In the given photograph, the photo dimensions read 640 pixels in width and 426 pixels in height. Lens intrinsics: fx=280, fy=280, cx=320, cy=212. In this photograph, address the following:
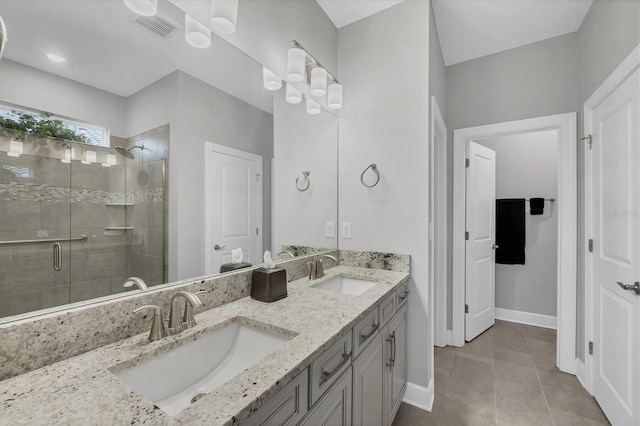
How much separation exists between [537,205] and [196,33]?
3.78m

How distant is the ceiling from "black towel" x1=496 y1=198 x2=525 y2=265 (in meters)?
1.76

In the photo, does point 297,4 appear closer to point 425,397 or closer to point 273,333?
point 273,333

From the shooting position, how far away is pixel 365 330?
125 cm

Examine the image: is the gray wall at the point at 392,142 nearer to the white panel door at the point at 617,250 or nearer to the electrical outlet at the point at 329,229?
the electrical outlet at the point at 329,229

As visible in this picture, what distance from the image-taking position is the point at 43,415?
1.83 ft

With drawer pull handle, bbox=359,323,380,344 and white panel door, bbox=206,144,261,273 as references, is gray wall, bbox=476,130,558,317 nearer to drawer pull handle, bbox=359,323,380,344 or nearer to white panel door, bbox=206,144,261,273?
drawer pull handle, bbox=359,323,380,344

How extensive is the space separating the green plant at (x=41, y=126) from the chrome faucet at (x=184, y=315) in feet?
1.89

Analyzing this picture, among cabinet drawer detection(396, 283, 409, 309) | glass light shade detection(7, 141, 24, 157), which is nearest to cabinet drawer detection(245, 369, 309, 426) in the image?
glass light shade detection(7, 141, 24, 157)

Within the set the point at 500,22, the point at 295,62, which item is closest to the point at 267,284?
the point at 295,62

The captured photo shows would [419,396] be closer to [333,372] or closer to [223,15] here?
[333,372]

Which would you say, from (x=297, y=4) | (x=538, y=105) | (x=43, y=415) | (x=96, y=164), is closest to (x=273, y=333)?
(x=43, y=415)

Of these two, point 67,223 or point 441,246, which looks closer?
point 67,223

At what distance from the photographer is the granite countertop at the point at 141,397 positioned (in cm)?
56

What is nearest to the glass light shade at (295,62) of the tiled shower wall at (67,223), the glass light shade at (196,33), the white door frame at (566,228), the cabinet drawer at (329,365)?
the glass light shade at (196,33)
